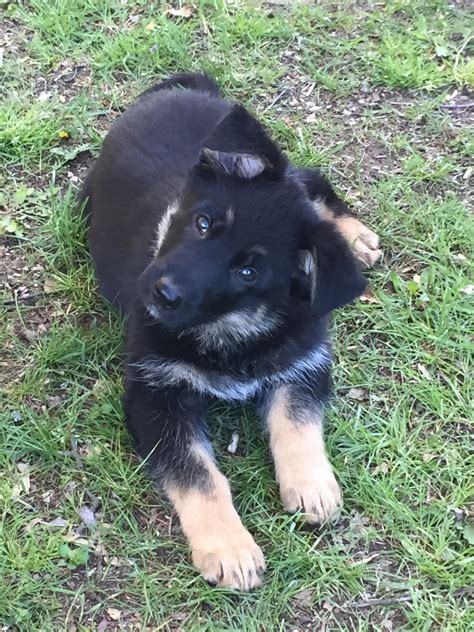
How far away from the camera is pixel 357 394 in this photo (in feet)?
13.0

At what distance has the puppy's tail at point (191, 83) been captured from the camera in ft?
15.5

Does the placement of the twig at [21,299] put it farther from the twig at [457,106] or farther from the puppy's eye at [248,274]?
the twig at [457,106]

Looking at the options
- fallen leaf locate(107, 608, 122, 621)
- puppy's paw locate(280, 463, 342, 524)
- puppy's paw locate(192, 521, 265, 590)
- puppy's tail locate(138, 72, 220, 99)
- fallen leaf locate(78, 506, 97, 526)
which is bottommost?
fallen leaf locate(107, 608, 122, 621)

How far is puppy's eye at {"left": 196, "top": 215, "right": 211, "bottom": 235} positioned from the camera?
316 cm

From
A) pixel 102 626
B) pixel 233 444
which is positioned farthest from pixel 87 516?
pixel 233 444

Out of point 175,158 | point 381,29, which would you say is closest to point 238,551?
point 175,158

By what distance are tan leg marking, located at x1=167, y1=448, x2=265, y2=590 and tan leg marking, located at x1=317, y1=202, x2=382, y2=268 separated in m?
1.65

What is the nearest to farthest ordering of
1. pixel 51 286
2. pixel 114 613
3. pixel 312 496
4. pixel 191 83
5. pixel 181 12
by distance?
pixel 114 613, pixel 312 496, pixel 51 286, pixel 191 83, pixel 181 12

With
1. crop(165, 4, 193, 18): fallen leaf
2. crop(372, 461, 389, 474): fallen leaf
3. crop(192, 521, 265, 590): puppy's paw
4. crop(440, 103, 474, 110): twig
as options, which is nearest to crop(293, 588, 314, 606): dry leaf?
crop(192, 521, 265, 590): puppy's paw

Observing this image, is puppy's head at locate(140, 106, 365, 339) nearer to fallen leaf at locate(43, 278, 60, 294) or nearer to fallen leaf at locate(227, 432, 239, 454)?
fallen leaf at locate(227, 432, 239, 454)

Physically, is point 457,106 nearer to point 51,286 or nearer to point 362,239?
point 362,239

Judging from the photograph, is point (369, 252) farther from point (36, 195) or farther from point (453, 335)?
point (36, 195)

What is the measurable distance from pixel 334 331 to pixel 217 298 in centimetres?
119

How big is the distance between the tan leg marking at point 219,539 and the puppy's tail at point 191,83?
244 cm
